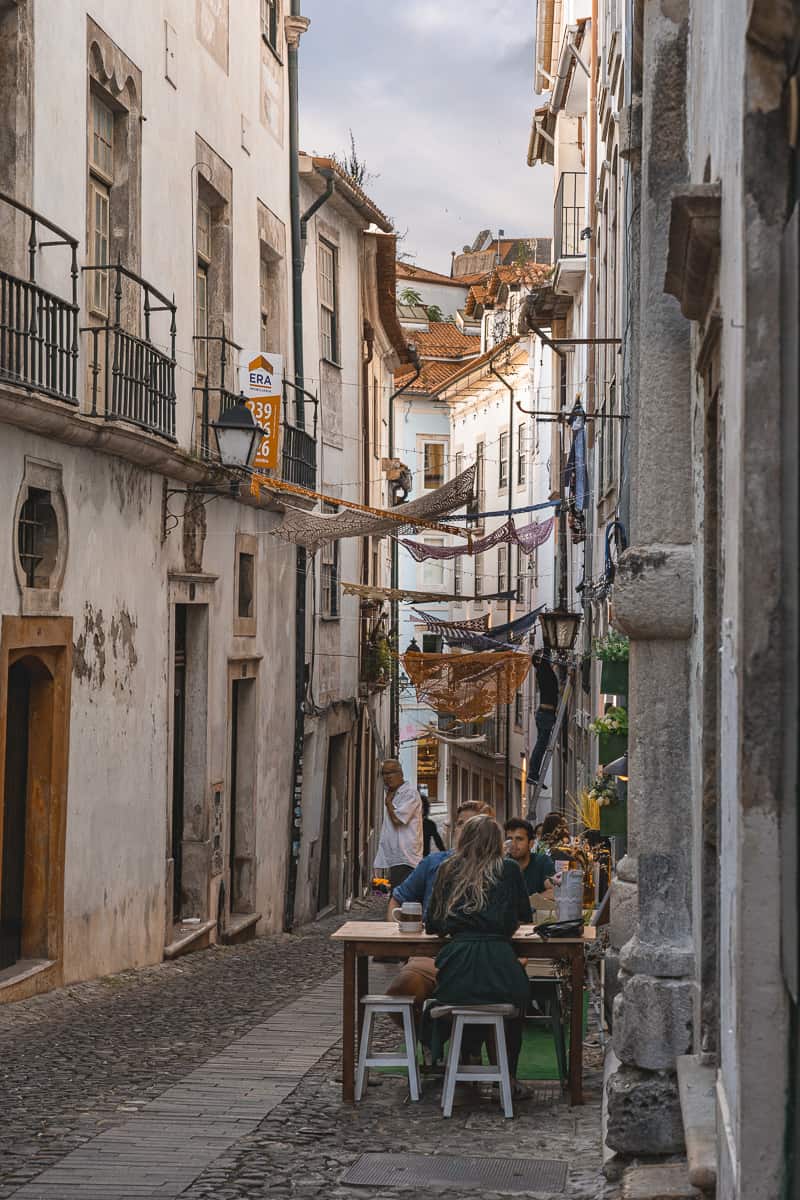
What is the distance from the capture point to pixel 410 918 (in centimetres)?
808

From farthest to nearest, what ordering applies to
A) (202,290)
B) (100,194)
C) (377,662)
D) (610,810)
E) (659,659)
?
1. (377,662)
2. (202,290)
3. (100,194)
4. (610,810)
5. (659,659)

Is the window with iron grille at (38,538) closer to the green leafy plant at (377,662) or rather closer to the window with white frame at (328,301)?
the window with white frame at (328,301)

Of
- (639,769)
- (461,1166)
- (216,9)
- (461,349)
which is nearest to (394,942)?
(461,1166)

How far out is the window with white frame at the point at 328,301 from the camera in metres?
23.0

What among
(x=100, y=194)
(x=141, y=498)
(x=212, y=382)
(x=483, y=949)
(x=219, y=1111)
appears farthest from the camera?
(x=212, y=382)

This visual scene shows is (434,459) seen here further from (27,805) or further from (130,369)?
(27,805)

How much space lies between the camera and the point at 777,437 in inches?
129

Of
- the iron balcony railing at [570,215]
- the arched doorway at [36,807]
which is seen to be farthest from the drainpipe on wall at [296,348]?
the arched doorway at [36,807]

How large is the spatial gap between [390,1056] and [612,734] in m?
3.18

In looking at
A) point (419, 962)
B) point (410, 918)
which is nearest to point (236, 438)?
point (419, 962)

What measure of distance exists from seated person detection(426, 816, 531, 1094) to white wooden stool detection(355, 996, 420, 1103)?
0.25 meters

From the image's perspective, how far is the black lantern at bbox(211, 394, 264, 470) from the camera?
48.1 feet

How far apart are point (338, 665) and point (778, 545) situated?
20574mm

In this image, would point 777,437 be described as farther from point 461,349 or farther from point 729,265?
point 461,349
